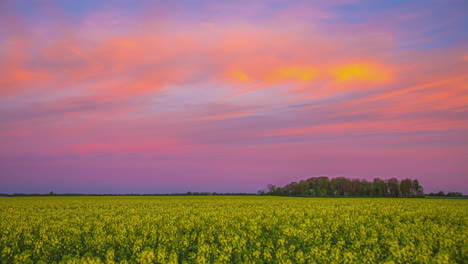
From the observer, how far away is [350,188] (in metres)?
133

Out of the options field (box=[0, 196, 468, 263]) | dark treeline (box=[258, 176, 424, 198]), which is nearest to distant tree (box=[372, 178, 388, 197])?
dark treeline (box=[258, 176, 424, 198])

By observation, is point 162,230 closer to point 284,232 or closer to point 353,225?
point 284,232

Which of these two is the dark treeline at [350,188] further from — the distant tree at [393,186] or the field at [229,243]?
the field at [229,243]

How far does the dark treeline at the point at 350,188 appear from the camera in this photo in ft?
402

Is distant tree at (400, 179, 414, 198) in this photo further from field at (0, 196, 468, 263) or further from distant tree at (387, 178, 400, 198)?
field at (0, 196, 468, 263)

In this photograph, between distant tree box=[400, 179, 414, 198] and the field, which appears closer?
the field

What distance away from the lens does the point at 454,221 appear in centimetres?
2916

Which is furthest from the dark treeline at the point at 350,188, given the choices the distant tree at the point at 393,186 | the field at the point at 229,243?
the field at the point at 229,243

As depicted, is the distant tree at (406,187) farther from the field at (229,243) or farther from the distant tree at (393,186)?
the field at (229,243)

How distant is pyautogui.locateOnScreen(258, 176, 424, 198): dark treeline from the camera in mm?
122625

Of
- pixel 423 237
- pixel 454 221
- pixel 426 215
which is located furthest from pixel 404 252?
pixel 426 215

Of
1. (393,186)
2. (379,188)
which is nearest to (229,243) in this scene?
(379,188)

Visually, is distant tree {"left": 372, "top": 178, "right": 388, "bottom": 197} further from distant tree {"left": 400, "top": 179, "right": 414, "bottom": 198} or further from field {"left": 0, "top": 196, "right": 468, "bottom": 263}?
field {"left": 0, "top": 196, "right": 468, "bottom": 263}

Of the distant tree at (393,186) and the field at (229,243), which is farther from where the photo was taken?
the distant tree at (393,186)
